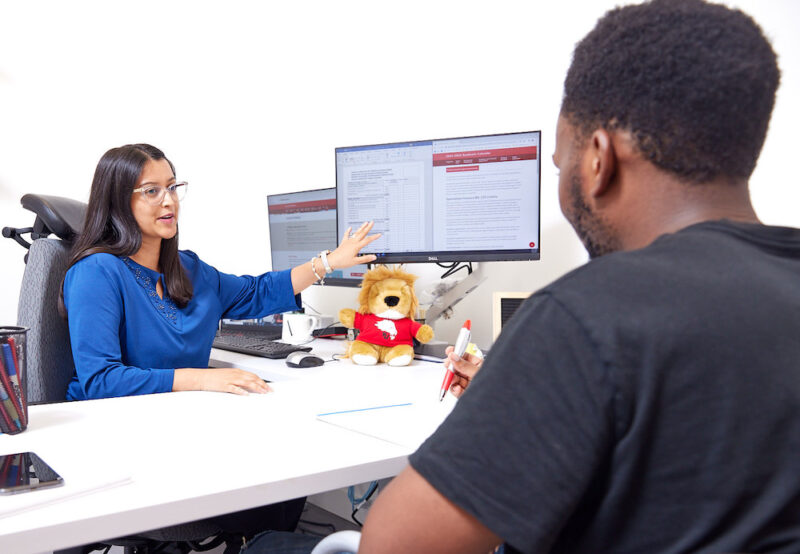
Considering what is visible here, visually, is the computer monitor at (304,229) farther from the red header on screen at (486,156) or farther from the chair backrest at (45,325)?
the chair backrest at (45,325)

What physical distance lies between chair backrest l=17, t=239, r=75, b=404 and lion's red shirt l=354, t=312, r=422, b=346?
0.74m

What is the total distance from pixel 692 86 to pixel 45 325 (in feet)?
4.67

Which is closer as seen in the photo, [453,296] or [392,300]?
[392,300]

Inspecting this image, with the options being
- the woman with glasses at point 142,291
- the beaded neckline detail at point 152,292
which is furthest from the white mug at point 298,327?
the beaded neckline detail at point 152,292

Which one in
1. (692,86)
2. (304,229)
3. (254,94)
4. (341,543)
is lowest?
(341,543)

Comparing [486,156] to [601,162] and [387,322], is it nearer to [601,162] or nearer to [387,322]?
[387,322]

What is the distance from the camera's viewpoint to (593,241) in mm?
597

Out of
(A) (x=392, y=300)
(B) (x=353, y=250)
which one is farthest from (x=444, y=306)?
(B) (x=353, y=250)

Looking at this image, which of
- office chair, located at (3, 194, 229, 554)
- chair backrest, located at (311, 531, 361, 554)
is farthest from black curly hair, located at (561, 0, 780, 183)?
office chair, located at (3, 194, 229, 554)

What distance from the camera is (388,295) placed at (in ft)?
5.19

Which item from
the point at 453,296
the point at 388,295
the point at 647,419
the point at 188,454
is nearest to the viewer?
the point at 647,419

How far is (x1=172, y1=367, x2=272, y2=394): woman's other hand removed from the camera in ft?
3.94

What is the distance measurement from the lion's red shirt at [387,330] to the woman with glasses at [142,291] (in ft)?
0.59

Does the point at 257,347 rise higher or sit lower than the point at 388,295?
lower
